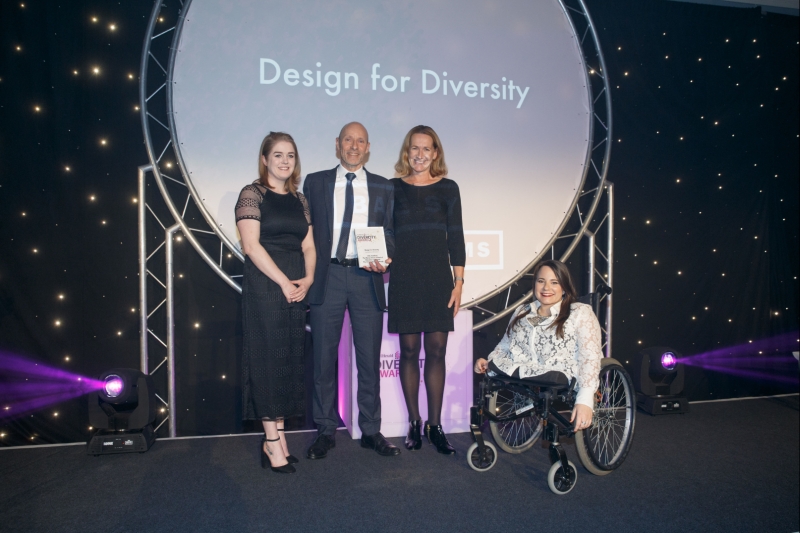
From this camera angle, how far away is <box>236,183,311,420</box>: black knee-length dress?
95.6 inches

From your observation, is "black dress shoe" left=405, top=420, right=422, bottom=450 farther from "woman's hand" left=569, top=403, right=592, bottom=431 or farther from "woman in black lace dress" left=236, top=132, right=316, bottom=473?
"woman's hand" left=569, top=403, right=592, bottom=431

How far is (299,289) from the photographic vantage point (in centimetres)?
251

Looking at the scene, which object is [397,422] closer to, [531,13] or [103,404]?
[103,404]

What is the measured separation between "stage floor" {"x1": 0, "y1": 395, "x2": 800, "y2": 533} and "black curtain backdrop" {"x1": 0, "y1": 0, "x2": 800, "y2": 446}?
0.54m

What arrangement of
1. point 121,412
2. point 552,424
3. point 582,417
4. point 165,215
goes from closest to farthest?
point 582,417 < point 552,424 < point 121,412 < point 165,215

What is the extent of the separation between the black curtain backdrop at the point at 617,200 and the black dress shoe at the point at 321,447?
72cm

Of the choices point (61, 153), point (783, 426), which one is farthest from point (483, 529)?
point (61, 153)

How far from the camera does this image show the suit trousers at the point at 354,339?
2.69 metres

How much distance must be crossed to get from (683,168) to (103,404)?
3.90 meters

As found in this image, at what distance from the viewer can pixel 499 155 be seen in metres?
3.36

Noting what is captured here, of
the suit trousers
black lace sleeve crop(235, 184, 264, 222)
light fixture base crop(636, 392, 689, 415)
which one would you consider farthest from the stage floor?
black lace sleeve crop(235, 184, 264, 222)

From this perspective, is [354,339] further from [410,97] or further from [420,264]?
[410,97]

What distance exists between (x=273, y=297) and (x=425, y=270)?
0.74 meters

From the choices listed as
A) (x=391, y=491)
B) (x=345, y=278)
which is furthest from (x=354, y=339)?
(x=391, y=491)
